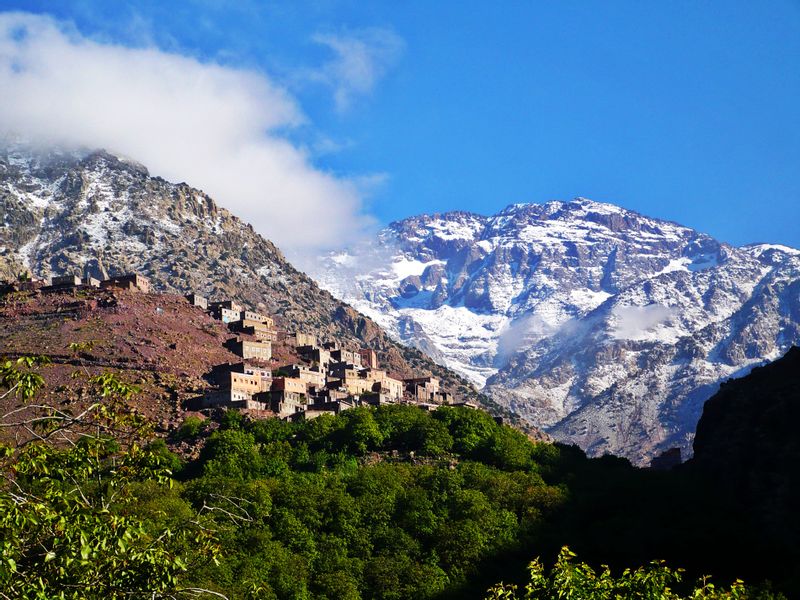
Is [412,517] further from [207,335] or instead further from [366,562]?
[207,335]

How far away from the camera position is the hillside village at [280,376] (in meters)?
133

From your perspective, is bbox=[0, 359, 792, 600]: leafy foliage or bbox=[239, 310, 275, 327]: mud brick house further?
bbox=[239, 310, 275, 327]: mud brick house

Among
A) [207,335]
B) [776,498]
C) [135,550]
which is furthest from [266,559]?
[207,335]

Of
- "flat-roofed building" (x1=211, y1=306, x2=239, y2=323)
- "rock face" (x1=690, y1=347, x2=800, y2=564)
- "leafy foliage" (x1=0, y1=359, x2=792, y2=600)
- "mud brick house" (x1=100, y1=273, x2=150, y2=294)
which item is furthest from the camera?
"flat-roofed building" (x1=211, y1=306, x2=239, y2=323)

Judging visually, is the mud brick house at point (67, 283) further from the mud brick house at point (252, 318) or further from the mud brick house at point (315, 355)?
the mud brick house at point (315, 355)

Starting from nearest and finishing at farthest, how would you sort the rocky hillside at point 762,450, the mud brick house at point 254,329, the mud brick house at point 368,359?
the rocky hillside at point 762,450 → the mud brick house at point 254,329 → the mud brick house at point 368,359

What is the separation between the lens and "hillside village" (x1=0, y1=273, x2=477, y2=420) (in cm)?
13338

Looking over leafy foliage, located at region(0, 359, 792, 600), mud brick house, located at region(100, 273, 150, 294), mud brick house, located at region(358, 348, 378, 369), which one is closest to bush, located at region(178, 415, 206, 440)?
leafy foliage, located at region(0, 359, 792, 600)

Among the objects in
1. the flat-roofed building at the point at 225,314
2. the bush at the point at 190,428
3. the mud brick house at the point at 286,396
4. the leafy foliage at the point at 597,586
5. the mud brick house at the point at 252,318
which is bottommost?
the leafy foliage at the point at 597,586

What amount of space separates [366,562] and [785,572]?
108ft

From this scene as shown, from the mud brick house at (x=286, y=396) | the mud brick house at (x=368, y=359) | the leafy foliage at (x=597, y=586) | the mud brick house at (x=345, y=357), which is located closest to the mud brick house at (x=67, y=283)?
the mud brick house at (x=345, y=357)

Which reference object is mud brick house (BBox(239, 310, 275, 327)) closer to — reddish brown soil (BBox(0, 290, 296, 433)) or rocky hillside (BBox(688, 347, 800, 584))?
reddish brown soil (BBox(0, 290, 296, 433))

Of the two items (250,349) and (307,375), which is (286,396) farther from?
(250,349)

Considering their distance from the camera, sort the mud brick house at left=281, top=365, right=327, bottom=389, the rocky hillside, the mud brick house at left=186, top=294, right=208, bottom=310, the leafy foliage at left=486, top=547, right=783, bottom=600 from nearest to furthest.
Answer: the leafy foliage at left=486, top=547, right=783, bottom=600 → the rocky hillside → the mud brick house at left=281, top=365, right=327, bottom=389 → the mud brick house at left=186, top=294, right=208, bottom=310
